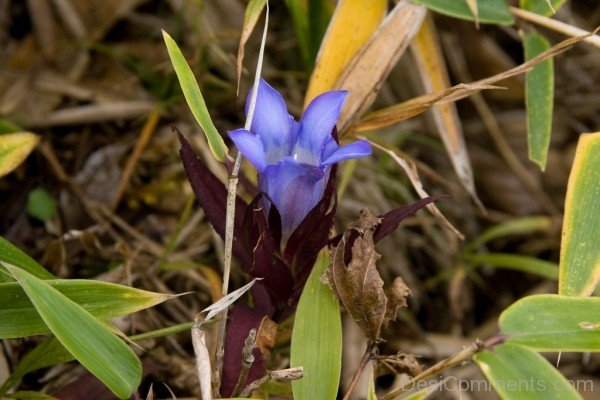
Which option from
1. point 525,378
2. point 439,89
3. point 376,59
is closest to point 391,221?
point 525,378

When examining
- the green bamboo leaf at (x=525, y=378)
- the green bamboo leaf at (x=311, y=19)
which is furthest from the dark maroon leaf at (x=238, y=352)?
the green bamboo leaf at (x=311, y=19)

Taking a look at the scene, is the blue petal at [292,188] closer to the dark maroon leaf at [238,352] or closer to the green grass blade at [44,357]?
the dark maroon leaf at [238,352]

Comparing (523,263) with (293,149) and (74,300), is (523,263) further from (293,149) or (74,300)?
(74,300)

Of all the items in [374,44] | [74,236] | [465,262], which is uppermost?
[374,44]

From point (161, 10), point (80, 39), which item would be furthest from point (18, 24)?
point (161, 10)

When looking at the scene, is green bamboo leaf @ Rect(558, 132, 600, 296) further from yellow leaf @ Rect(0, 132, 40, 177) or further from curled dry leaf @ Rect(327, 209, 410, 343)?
yellow leaf @ Rect(0, 132, 40, 177)

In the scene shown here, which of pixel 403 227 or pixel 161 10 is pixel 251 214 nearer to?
pixel 403 227
